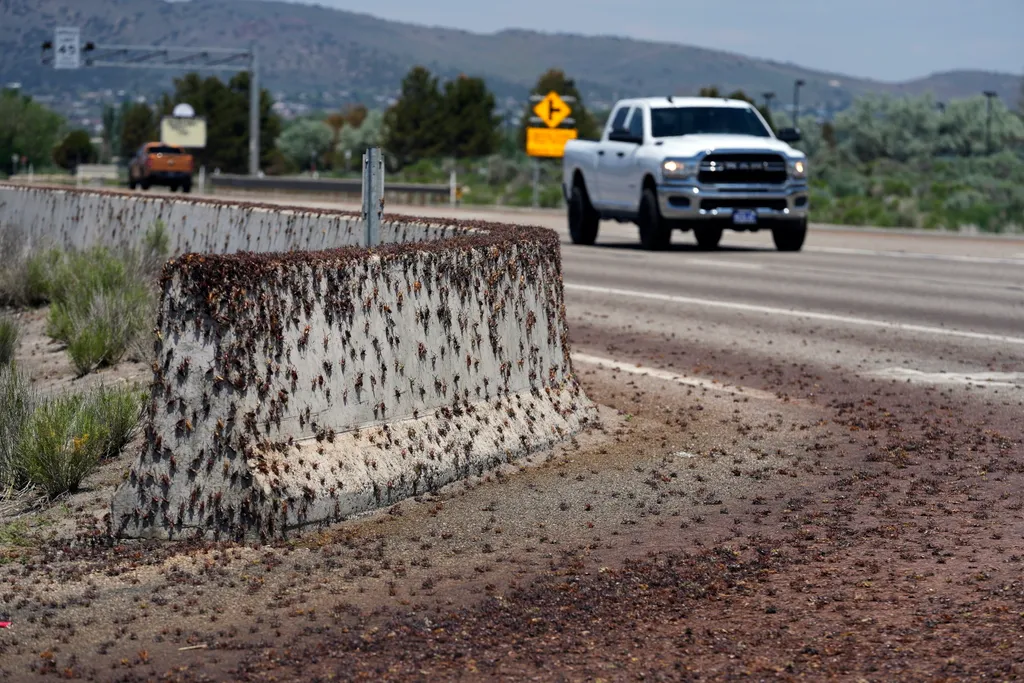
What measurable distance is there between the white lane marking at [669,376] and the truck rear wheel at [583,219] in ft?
43.4

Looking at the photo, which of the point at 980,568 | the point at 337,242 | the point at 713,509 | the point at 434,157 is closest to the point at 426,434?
the point at 713,509

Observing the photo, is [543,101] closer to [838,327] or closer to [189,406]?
[838,327]

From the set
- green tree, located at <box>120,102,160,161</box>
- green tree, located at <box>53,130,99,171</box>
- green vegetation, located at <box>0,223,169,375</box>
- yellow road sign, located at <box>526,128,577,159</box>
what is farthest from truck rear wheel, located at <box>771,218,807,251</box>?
green tree, located at <box>120,102,160,161</box>

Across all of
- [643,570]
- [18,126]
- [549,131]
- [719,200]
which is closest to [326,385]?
[643,570]

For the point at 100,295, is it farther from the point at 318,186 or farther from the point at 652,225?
the point at 318,186

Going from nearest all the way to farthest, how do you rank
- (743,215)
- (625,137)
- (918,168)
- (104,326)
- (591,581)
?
(591,581), (104,326), (743,215), (625,137), (918,168)

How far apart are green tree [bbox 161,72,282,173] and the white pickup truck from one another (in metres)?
84.8

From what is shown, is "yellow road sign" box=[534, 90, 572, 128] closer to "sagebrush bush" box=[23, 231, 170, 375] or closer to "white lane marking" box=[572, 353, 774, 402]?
"sagebrush bush" box=[23, 231, 170, 375]

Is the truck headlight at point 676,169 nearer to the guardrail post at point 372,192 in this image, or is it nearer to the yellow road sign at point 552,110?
the guardrail post at point 372,192

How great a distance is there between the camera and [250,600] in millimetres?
5289

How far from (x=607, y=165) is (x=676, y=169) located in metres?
2.01

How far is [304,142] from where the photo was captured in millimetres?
169000

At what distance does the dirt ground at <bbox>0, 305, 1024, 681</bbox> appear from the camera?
4.68 metres

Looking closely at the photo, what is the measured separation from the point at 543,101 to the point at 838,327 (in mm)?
32220
